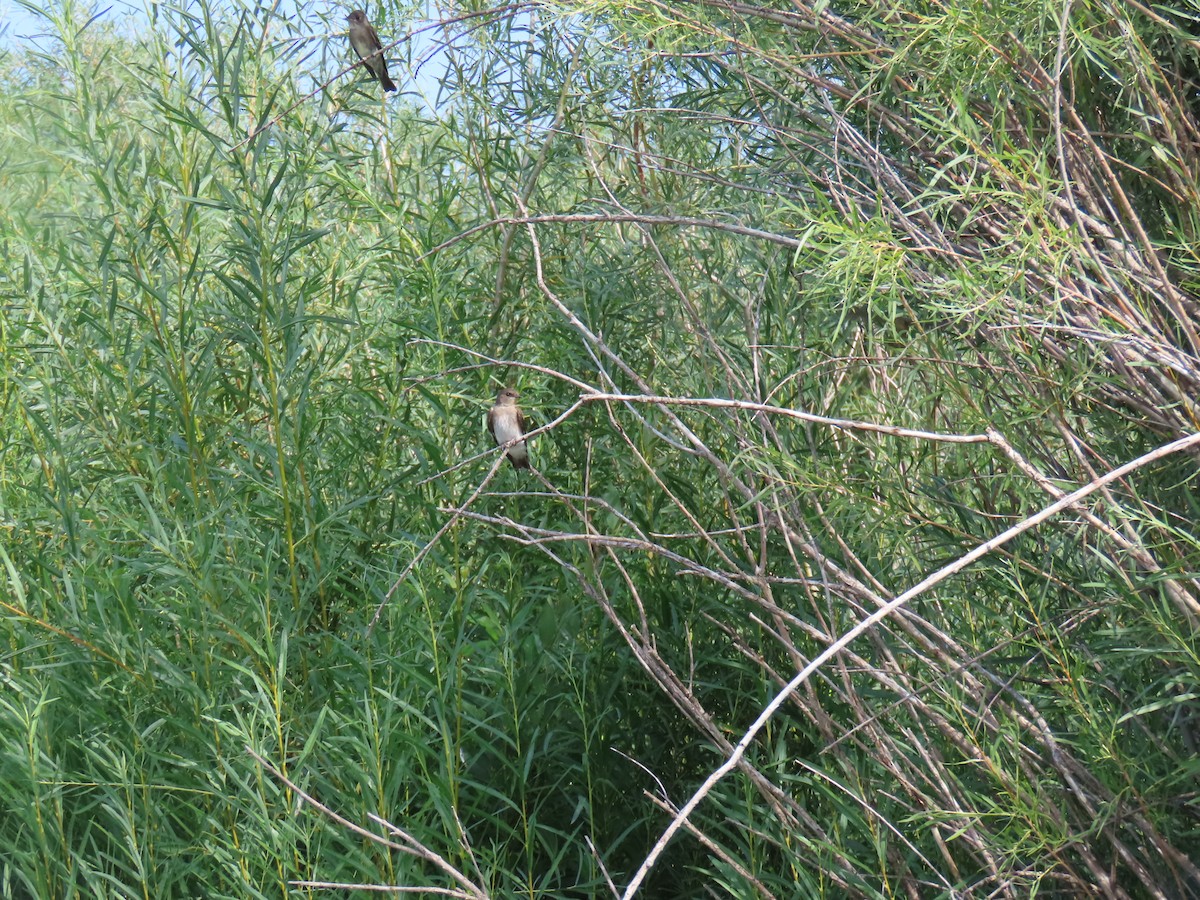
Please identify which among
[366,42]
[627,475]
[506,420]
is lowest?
[627,475]

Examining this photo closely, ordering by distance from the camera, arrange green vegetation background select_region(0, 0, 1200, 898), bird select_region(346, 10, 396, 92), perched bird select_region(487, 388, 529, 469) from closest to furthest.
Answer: green vegetation background select_region(0, 0, 1200, 898)
perched bird select_region(487, 388, 529, 469)
bird select_region(346, 10, 396, 92)

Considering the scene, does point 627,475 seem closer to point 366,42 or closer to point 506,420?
point 506,420

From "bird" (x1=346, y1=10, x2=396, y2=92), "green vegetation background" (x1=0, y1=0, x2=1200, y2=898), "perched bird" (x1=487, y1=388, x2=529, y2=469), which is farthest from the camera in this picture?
"bird" (x1=346, y1=10, x2=396, y2=92)

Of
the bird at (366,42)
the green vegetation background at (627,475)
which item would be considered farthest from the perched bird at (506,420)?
the bird at (366,42)

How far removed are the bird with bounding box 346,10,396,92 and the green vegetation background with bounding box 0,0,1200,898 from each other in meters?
0.08

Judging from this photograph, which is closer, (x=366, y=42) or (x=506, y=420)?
(x=506, y=420)

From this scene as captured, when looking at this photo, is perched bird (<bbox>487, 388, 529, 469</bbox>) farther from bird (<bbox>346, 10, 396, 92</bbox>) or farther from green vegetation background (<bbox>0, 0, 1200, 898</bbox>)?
bird (<bbox>346, 10, 396, 92</bbox>)

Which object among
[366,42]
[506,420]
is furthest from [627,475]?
[366,42]

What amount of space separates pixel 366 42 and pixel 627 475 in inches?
61.0

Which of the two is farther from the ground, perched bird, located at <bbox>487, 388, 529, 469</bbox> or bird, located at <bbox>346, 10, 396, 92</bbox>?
bird, located at <bbox>346, 10, 396, 92</bbox>

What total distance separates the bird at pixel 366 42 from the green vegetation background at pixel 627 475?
83mm

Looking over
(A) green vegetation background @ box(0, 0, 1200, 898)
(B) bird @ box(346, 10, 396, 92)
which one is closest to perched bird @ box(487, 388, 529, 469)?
(A) green vegetation background @ box(0, 0, 1200, 898)

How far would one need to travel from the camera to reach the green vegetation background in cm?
251

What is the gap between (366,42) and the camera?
150 inches
